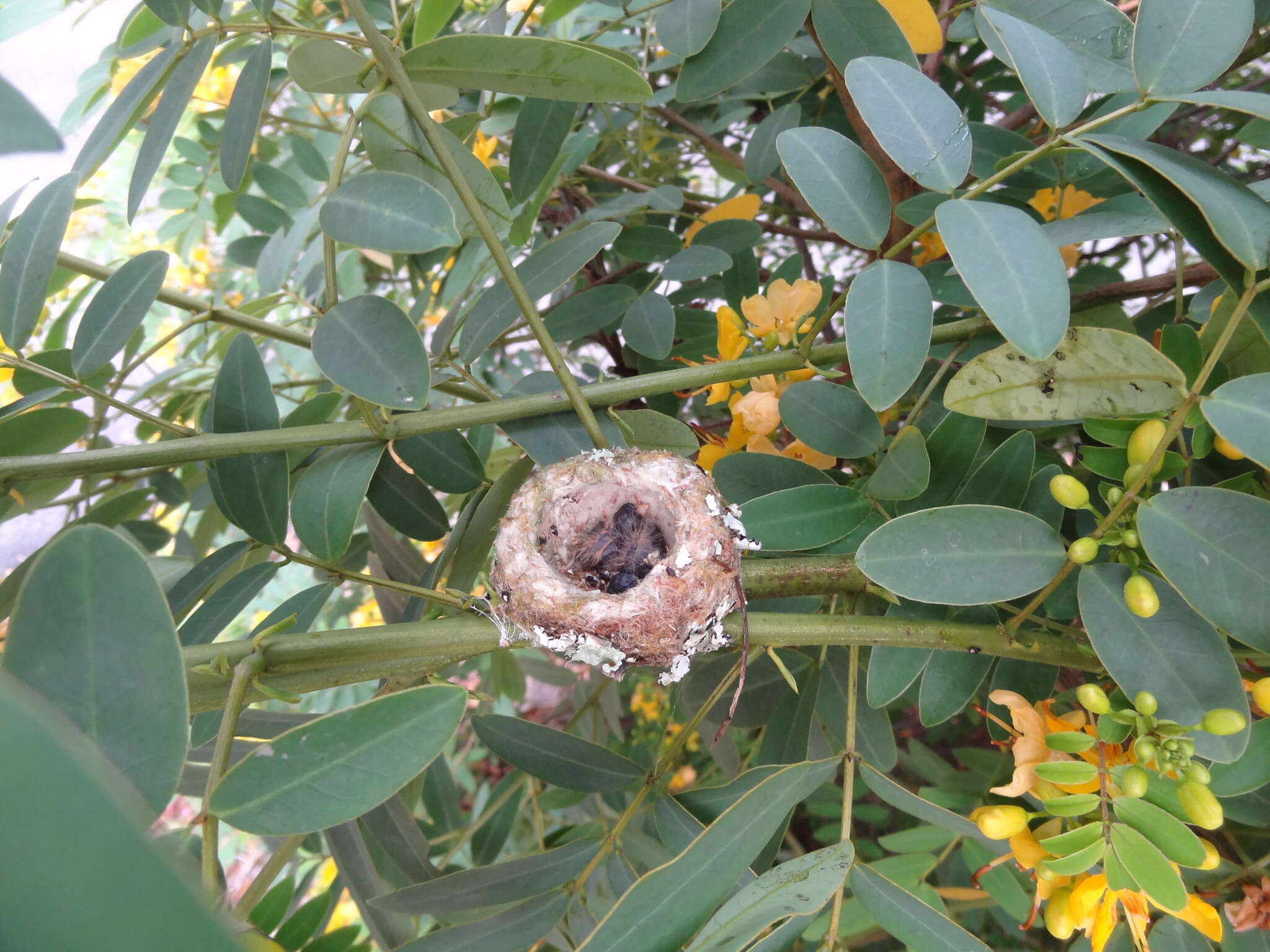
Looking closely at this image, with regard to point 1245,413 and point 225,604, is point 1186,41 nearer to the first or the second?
point 1245,413

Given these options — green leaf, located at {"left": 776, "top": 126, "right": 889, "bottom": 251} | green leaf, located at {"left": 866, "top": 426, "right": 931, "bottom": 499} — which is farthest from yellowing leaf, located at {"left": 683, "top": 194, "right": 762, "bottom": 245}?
green leaf, located at {"left": 866, "top": 426, "right": 931, "bottom": 499}

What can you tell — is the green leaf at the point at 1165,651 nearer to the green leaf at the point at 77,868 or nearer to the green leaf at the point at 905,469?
the green leaf at the point at 905,469

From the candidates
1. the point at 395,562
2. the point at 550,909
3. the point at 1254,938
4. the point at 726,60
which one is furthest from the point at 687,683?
the point at 726,60

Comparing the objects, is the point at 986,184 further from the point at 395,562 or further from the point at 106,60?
the point at 106,60

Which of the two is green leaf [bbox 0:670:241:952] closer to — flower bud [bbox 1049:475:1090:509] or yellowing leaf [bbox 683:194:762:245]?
flower bud [bbox 1049:475:1090:509]

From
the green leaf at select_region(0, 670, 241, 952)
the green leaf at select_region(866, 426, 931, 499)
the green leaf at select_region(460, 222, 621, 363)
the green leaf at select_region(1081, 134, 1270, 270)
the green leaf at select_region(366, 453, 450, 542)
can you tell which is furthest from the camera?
the green leaf at select_region(366, 453, 450, 542)

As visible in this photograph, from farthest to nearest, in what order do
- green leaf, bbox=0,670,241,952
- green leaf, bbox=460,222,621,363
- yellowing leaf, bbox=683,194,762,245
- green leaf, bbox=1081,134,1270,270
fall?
yellowing leaf, bbox=683,194,762,245, green leaf, bbox=460,222,621,363, green leaf, bbox=1081,134,1270,270, green leaf, bbox=0,670,241,952

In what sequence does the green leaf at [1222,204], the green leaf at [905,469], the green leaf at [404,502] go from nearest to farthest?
the green leaf at [1222,204]
the green leaf at [905,469]
the green leaf at [404,502]

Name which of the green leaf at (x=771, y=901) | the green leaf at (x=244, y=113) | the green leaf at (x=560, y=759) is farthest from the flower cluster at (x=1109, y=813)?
the green leaf at (x=244, y=113)
